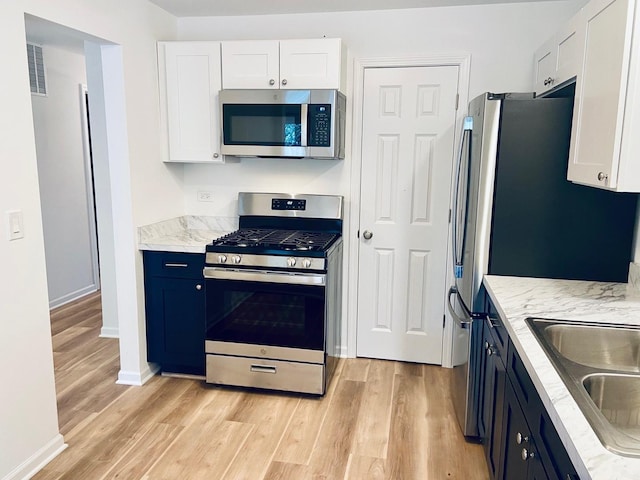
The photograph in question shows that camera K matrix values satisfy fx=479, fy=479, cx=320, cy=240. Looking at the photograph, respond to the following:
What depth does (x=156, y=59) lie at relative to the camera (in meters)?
3.12

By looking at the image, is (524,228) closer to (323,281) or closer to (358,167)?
(323,281)

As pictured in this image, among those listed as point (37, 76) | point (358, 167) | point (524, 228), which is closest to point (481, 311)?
point (524, 228)

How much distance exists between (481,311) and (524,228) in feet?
1.46

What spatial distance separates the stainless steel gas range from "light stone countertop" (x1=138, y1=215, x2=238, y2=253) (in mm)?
208

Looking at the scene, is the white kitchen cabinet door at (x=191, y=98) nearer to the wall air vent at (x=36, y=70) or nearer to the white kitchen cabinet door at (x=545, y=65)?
the wall air vent at (x=36, y=70)

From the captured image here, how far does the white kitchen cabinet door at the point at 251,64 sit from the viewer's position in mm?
2963

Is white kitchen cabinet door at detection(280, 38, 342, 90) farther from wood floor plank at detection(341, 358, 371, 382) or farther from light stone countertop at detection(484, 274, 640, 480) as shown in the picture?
wood floor plank at detection(341, 358, 371, 382)

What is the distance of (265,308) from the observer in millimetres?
2887

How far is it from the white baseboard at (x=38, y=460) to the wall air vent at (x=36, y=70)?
3.12 metres

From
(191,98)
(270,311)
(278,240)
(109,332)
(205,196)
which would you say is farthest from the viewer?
(109,332)

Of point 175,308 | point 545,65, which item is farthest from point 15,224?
point 545,65

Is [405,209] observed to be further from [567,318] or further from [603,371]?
[603,371]

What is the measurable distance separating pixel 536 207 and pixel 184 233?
7.60 ft

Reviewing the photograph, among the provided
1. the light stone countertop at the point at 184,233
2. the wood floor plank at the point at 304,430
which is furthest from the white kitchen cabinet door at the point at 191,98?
the wood floor plank at the point at 304,430
